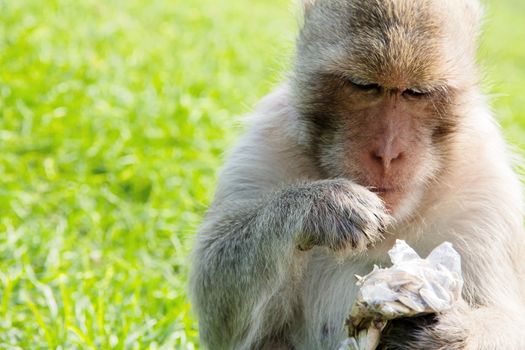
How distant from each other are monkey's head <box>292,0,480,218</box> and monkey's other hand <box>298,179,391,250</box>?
0.35ft

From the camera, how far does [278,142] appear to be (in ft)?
15.1

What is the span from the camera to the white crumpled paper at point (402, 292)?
11.7ft

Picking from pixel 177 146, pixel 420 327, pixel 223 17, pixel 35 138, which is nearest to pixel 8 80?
pixel 35 138

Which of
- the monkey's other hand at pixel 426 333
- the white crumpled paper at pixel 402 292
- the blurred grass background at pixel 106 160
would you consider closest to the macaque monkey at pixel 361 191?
the monkey's other hand at pixel 426 333

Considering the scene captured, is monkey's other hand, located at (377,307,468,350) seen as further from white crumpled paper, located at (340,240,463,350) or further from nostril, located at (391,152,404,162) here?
nostril, located at (391,152,404,162)

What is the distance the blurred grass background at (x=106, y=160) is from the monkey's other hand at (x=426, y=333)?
1455 millimetres

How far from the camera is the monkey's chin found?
3938mm

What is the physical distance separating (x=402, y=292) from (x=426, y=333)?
0.39 meters

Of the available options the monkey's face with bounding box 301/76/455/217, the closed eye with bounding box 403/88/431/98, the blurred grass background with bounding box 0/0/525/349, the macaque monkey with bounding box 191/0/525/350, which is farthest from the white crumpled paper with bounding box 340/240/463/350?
the blurred grass background with bounding box 0/0/525/349

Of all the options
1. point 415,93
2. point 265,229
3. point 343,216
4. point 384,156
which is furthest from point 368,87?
point 265,229

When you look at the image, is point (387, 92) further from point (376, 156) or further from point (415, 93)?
point (376, 156)

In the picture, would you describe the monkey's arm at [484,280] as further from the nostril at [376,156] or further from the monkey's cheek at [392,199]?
the nostril at [376,156]

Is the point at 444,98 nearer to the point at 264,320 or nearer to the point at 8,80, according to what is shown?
the point at 264,320

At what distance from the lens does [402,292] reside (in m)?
3.57
